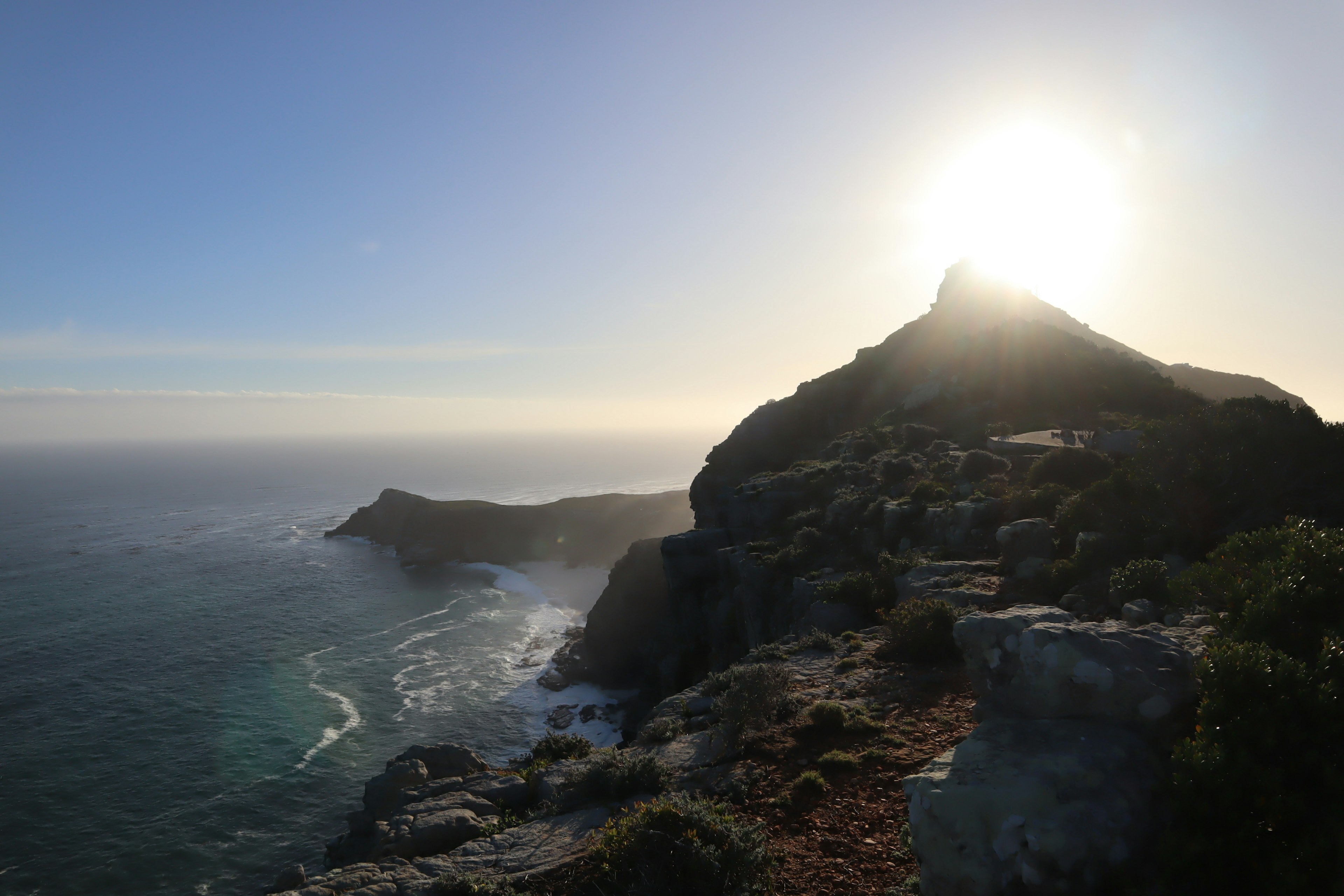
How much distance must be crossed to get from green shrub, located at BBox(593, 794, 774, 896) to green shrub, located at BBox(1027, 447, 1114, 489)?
2334 cm

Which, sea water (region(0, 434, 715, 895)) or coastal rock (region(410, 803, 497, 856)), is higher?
coastal rock (region(410, 803, 497, 856))

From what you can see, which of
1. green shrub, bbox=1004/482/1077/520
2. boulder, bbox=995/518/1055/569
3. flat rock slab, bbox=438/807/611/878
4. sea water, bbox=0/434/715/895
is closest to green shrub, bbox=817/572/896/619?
boulder, bbox=995/518/1055/569

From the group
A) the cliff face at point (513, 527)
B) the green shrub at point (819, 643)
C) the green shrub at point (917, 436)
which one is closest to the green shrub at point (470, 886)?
the green shrub at point (819, 643)

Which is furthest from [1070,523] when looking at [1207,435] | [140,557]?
[140,557]

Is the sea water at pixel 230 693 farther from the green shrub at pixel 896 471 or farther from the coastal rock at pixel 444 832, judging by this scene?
the green shrub at pixel 896 471

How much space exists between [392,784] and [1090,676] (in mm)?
25334

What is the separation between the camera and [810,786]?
11.9 m

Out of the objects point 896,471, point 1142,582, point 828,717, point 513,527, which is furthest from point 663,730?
point 513,527

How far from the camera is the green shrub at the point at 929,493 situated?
99.7ft

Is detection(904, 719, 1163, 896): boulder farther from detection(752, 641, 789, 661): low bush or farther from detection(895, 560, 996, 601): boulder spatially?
detection(895, 560, 996, 601): boulder

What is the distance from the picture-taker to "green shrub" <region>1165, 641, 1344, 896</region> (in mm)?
6109

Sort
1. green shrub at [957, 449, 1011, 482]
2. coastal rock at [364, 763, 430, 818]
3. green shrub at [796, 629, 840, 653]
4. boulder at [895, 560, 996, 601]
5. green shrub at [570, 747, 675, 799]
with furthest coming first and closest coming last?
green shrub at [957, 449, 1011, 482] < coastal rock at [364, 763, 430, 818] < boulder at [895, 560, 996, 601] < green shrub at [796, 629, 840, 653] < green shrub at [570, 747, 675, 799]

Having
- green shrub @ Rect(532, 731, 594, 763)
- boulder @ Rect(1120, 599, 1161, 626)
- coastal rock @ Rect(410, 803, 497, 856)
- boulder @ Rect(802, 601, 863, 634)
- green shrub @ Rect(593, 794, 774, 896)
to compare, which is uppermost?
boulder @ Rect(1120, 599, 1161, 626)

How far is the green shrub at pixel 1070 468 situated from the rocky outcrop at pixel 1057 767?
64.8 ft
